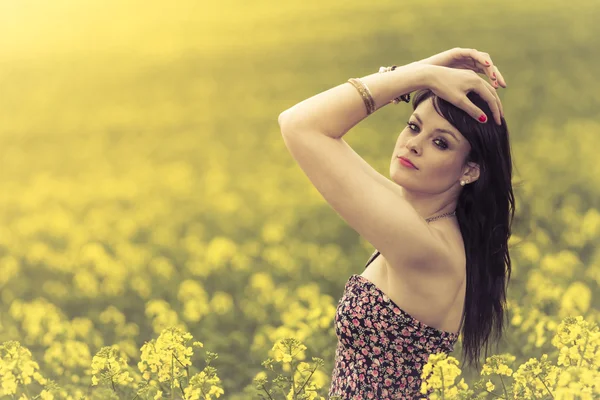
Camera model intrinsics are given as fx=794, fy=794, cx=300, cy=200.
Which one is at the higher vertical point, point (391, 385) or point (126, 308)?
point (126, 308)

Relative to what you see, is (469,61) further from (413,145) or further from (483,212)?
(483,212)

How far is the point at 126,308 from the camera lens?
11.9 ft

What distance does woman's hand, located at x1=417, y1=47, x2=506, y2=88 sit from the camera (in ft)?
6.95

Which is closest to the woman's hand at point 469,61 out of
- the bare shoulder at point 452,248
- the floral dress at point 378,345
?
the bare shoulder at point 452,248

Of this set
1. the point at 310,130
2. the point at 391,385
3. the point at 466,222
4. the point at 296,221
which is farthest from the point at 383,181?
the point at 296,221

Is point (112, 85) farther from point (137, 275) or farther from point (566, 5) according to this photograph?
point (566, 5)

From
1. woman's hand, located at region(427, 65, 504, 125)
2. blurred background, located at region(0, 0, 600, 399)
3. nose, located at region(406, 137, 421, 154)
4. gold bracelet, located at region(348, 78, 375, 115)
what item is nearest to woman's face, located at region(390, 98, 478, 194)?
nose, located at region(406, 137, 421, 154)

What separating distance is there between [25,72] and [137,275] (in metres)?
1.09

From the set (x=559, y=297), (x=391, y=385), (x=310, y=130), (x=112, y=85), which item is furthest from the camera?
(x=112, y=85)

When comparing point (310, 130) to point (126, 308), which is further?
point (126, 308)

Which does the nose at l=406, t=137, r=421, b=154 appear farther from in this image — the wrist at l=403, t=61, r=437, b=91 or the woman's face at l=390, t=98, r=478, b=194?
the wrist at l=403, t=61, r=437, b=91

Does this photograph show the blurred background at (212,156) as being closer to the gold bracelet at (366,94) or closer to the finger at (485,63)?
the finger at (485,63)

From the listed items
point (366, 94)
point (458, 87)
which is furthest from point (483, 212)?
point (366, 94)

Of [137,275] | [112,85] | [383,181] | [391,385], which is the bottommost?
[391,385]
